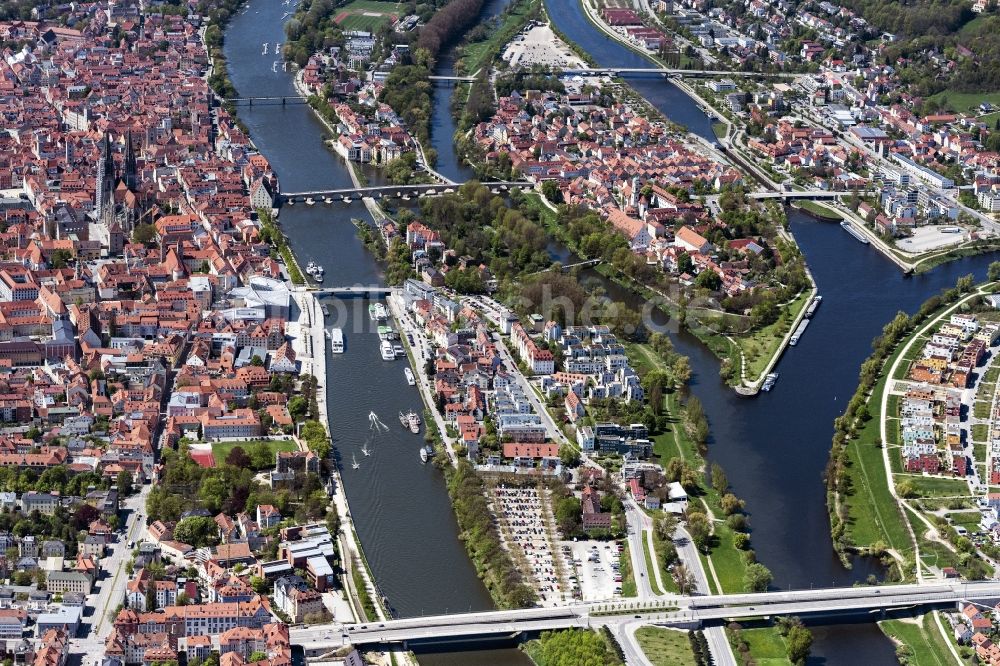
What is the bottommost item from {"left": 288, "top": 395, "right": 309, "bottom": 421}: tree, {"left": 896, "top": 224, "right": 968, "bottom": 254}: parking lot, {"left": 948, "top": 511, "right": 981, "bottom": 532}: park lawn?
{"left": 948, "top": 511, "right": 981, "bottom": 532}: park lawn

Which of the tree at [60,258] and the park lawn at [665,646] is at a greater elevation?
the tree at [60,258]

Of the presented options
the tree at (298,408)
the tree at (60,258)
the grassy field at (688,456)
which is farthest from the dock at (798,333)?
the tree at (60,258)

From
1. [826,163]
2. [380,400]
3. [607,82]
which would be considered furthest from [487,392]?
[607,82]

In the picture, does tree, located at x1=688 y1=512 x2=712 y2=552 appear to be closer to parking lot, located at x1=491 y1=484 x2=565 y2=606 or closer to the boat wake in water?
parking lot, located at x1=491 y1=484 x2=565 y2=606

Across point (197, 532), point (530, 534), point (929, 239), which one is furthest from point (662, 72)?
point (197, 532)

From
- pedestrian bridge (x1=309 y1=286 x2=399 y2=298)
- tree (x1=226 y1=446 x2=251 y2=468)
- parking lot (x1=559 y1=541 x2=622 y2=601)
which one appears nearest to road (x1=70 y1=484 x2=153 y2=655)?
tree (x1=226 y1=446 x2=251 y2=468)

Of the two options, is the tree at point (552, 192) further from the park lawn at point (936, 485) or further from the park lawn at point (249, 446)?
the park lawn at point (936, 485)
